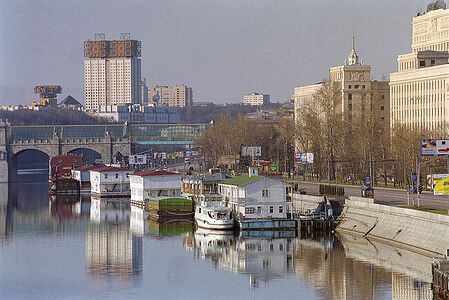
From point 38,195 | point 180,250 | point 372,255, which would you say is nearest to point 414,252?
point 372,255

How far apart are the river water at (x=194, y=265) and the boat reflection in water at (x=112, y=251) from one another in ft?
0.28

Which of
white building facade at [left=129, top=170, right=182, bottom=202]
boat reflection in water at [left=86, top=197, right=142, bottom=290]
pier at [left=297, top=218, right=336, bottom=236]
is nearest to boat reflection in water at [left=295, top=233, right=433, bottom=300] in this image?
pier at [left=297, top=218, right=336, bottom=236]

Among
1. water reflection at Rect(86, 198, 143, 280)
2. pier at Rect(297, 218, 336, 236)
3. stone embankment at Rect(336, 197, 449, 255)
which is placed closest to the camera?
stone embankment at Rect(336, 197, 449, 255)

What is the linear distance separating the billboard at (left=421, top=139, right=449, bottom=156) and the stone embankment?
7.83m

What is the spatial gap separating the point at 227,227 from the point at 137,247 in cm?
1173

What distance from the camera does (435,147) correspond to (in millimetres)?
107875

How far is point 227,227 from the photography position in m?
110

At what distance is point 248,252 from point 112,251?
40.5ft

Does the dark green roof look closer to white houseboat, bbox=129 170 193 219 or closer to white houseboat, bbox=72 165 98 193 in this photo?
white houseboat, bbox=129 170 193 219

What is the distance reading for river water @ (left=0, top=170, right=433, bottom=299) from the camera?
254 feet

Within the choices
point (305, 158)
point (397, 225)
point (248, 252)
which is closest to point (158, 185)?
point (305, 158)

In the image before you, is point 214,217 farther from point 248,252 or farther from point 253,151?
point 253,151

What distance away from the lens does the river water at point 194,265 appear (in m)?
77.4

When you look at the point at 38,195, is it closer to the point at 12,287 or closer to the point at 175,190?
the point at 175,190
